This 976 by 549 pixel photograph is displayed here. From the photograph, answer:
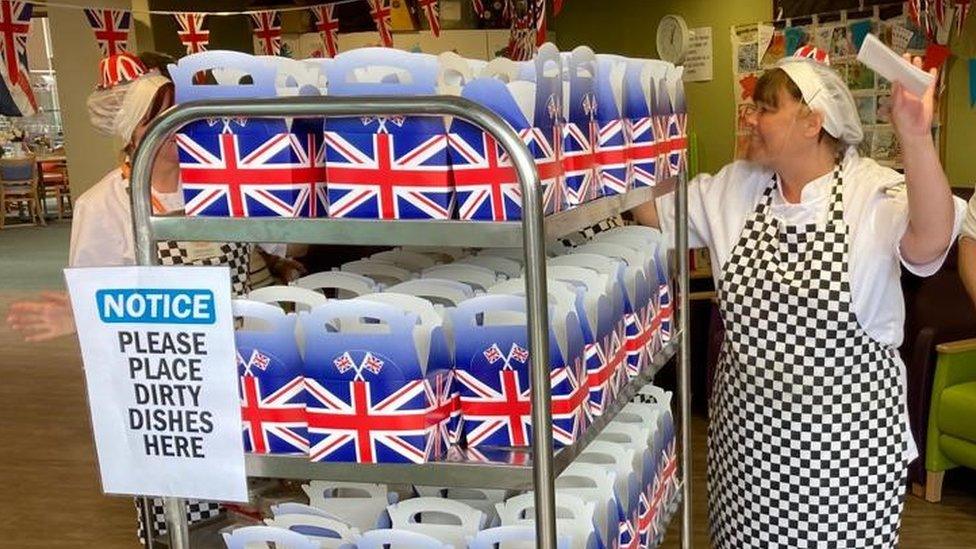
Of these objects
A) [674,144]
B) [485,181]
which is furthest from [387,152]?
[674,144]

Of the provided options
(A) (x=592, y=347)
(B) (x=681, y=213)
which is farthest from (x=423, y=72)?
(B) (x=681, y=213)

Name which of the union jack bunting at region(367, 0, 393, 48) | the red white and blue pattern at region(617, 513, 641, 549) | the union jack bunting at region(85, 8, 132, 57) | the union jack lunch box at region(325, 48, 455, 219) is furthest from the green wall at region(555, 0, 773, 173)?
the union jack lunch box at region(325, 48, 455, 219)

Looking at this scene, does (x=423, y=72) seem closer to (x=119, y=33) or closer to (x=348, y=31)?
(x=119, y=33)

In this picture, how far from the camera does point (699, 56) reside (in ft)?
23.9

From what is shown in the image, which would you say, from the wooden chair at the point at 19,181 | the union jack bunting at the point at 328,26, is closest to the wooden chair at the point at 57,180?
the wooden chair at the point at 19,181

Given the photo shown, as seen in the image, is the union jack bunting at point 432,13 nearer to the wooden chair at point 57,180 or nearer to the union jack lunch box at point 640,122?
the union jack lunch box at point 640,122

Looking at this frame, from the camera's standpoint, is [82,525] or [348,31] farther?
[348,31]

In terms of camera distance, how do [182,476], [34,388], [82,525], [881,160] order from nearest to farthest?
1. [182,476]
2. [82,525]
3. [881,160]
4. [34,388]

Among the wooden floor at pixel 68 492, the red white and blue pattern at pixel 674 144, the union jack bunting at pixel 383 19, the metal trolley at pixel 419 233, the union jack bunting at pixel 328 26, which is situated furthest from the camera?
the union jack bunting at pixel 328 26

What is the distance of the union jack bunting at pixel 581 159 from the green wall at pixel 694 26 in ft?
17.8

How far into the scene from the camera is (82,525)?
Answer: 4199mm

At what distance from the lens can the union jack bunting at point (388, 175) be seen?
4.30 ft

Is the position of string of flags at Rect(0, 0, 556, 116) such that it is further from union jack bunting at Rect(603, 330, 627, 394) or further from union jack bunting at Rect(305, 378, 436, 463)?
union jack bunting at Rect(305, 378, 436, 463)

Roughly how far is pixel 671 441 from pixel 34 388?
5531mm
